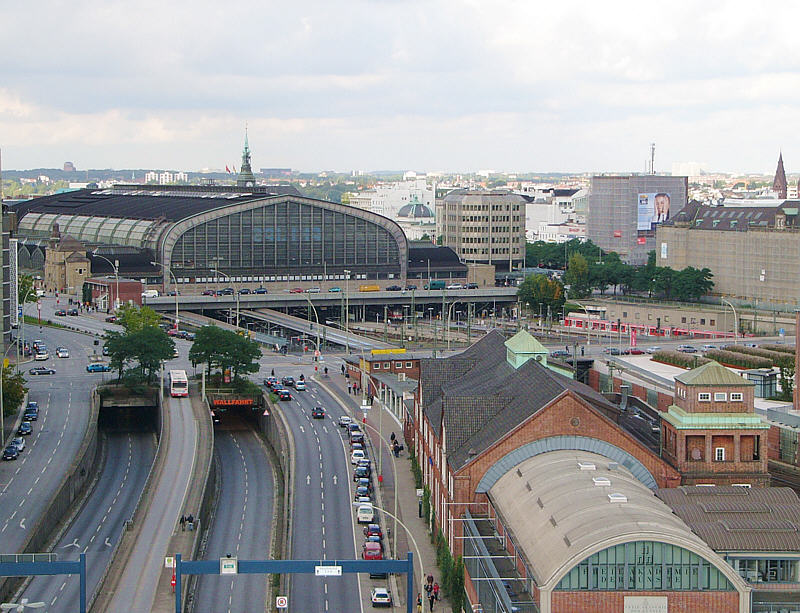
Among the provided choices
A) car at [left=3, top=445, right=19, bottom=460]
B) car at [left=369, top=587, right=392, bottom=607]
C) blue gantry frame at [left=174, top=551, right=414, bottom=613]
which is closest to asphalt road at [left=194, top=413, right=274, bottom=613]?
blue gantry frame at [left=174, top=551, right=414, bottom=613]

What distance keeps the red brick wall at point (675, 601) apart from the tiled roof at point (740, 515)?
13.9ft

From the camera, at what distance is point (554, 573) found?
185ft

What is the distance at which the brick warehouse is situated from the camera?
56906mm

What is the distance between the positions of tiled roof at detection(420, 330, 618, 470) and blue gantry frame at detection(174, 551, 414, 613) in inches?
398

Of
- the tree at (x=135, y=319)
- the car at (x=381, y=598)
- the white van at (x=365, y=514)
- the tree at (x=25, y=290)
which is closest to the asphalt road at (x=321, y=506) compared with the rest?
the white van at (x=365, y=514)

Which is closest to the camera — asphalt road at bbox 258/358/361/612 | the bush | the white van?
asphalt road at bbox 258/358/361/612

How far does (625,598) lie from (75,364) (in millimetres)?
92422

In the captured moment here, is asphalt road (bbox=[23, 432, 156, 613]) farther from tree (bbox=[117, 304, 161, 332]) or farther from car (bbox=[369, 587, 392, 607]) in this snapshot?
tree (bbox=[117, 304, 161, 332])

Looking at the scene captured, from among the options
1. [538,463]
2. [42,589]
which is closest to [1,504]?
[42,589]

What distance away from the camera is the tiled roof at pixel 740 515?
61.3 m

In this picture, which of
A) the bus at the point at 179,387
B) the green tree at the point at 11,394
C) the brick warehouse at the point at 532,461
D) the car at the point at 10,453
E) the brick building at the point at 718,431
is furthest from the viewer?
the bus at the point at 179,387

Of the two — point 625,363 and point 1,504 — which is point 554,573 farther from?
point 625,363

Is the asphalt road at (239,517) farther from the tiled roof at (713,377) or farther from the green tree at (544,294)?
the green tree at (544,294)

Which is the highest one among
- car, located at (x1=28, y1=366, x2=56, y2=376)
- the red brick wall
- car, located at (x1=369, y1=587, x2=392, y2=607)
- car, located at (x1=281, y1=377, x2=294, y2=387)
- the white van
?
car, located at (x1=28, y1=366, x2=56, y2=376)
